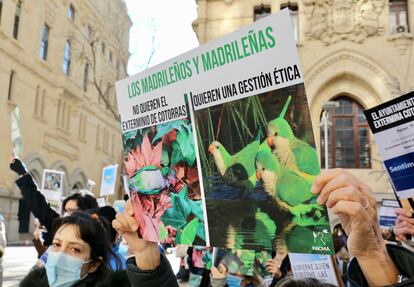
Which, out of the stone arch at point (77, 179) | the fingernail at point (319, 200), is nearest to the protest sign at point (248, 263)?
the fingernail at point (319, 200)

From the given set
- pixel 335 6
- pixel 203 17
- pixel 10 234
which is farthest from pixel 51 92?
pixel 335 6

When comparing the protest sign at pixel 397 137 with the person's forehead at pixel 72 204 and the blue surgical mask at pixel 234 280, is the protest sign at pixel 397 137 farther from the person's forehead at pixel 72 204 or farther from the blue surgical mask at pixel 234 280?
the person's forehead at pixel 72 204

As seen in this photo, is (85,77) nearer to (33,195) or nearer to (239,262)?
(33,195)

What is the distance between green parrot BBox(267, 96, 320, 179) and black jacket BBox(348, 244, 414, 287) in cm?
37

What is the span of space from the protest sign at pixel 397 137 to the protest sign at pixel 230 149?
40.2 inches

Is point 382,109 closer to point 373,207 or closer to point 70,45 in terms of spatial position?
point 373,207

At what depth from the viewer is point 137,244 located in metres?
2.10

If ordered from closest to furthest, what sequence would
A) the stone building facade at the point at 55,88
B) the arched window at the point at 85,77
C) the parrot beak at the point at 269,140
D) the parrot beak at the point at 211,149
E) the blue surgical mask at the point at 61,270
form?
the parrot beak at the point at 269,140 < the parrot beak at the point at 211,149 < the blue surgical mask at the point at 61,270 < the stone building facade at the point at 55,88 < the arched window at the point at 85,77

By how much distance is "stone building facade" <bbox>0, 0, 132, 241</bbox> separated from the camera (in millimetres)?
23578

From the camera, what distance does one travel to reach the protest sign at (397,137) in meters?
2.35

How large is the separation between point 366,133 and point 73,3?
22.1 metres

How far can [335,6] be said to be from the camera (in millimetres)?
19609

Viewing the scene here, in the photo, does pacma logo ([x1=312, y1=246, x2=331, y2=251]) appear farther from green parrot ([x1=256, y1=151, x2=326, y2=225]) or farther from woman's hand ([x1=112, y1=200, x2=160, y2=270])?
woman's hand ([x1=112, y1=200, x2=160, y2=270])

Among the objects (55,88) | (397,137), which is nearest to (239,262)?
(397,137)
